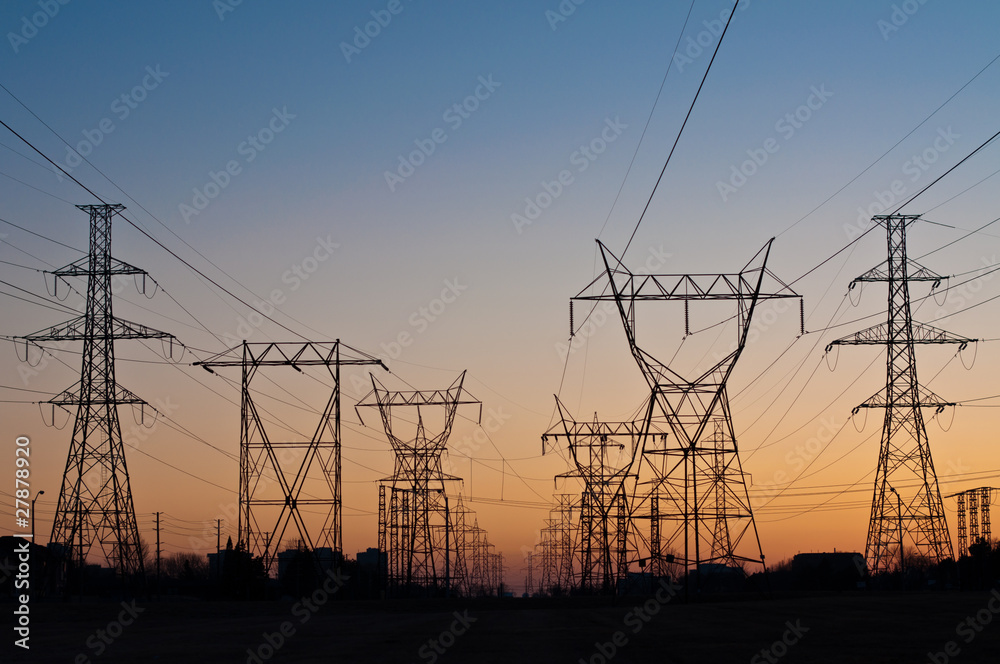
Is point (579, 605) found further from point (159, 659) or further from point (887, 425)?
point (159, 659)

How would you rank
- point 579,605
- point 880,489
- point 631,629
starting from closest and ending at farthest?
point 631,629 < point 579,605 < point 880,489

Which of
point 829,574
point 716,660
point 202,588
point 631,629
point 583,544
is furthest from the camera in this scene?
point 829,574

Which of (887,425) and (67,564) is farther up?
(887,425)

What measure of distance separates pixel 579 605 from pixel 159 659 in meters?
33.2

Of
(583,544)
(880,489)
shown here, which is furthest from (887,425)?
(583,544)

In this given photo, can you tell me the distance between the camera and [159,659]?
79.7 feet

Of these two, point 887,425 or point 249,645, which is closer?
point 249,645

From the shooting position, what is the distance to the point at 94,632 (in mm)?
34219

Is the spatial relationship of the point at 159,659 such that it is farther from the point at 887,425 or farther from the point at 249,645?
the point at 887,425

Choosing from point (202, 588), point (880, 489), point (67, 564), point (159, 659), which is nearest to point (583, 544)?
point (880, 489)

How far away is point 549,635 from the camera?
3002 cm

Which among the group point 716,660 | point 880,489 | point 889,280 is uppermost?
point 889,280

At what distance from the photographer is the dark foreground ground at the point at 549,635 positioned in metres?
23.5

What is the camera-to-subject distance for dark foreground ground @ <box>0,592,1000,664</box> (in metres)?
23.5
